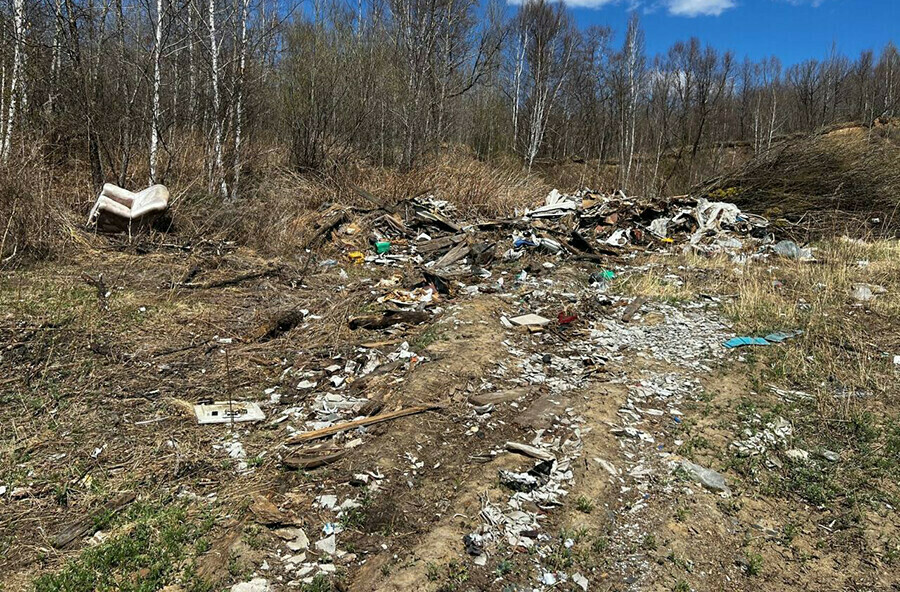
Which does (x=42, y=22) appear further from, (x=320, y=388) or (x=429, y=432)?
(x=429, y=432)

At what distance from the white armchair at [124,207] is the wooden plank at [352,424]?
5.19 meters

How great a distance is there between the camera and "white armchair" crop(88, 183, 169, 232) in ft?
21.6

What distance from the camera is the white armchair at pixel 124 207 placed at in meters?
6.57

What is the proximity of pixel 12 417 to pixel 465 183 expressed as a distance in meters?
8.97

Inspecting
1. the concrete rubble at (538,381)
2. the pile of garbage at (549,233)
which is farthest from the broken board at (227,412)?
the pile of garbage at (549,233)

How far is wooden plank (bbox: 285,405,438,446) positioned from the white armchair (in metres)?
5.19

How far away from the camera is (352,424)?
10.1 feet

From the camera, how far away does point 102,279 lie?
5305 mm

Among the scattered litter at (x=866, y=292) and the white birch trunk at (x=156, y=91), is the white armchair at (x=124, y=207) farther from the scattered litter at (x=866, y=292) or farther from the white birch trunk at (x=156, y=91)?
the scattered litter at (x=866, y=292)

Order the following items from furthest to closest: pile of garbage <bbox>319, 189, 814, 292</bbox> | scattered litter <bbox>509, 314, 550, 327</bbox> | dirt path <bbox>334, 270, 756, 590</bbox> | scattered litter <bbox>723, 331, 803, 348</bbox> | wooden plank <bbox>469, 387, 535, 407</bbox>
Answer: pile of garbage <bbox>319, 189, 814, 292</bbox>
scattered litter <bbox>509, 314, 550, 327</bbox>
scattered litter <bbox>723, 331, 803, 348</bbox>
wooden plank <bbox>469, 387, 535, 407</bbox>
dirt path <bbox>334, 270, 756, 590</bbox>

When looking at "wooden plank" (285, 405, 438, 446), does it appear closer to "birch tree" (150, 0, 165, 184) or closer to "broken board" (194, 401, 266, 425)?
"broken board" (194, 401, 266, 425)

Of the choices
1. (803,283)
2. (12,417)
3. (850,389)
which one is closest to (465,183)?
(803,283)

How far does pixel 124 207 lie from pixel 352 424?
5524mm

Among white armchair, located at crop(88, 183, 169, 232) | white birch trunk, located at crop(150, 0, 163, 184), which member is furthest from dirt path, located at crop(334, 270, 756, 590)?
white birch trunk, located at crop(150, 0, 163, 184)
